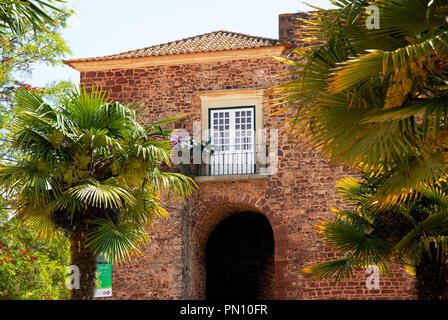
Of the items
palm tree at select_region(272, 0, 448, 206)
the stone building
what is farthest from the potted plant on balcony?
palm tree at select_region(272, 0, 448, 206)

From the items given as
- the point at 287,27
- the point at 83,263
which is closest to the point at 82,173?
the point at 83,263

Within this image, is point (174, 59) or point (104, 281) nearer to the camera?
point (104, 281)

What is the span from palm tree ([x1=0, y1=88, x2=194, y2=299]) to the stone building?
21.8 ft

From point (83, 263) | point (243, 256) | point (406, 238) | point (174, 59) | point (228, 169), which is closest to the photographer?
point (406, 238)

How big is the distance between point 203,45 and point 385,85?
46.1 feet

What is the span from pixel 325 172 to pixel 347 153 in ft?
39.5

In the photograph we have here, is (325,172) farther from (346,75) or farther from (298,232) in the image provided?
(346,75)

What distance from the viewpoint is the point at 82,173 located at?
12359mm

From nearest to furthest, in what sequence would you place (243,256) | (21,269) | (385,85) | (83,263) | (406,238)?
(385,85)
(406,238)
(83,263)
(21,269)
(243,256)

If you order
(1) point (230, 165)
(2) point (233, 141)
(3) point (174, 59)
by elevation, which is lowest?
(1) point (230, 165)

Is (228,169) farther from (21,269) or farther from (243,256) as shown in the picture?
(21,269)

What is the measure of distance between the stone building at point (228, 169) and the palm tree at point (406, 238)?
→ 7113 mm

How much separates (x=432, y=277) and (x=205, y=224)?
10151 mm

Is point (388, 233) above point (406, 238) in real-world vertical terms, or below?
above
